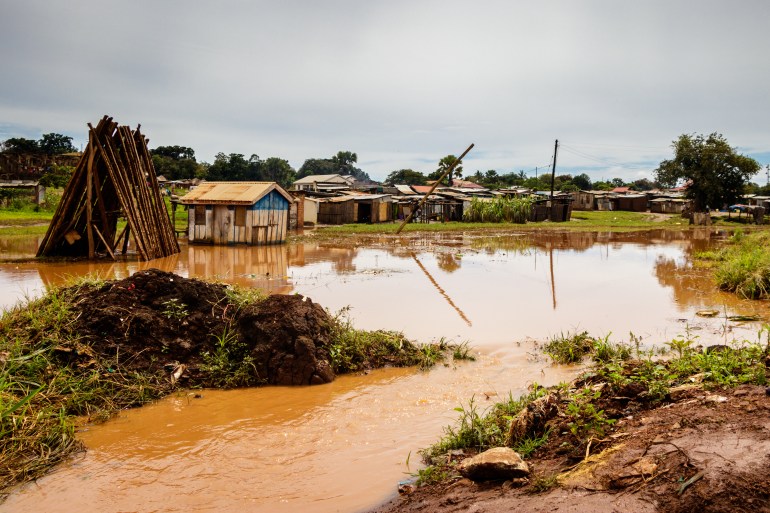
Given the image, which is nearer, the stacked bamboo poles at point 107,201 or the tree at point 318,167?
the stacked bamboo poles at point 107,201

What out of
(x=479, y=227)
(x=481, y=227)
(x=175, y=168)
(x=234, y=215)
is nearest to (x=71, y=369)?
(x=234, y=215)

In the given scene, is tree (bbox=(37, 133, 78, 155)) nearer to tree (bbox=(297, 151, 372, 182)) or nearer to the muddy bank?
tree (bbox=(297, 151, 372, 182))

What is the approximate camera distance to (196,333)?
6426 millimetres

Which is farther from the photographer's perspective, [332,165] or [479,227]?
[332,165]

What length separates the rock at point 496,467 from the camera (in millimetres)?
3424

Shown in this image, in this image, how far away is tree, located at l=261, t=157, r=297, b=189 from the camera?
76.6 metres

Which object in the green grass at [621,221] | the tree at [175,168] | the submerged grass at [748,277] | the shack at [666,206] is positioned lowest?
the submerged grass at [748,277]

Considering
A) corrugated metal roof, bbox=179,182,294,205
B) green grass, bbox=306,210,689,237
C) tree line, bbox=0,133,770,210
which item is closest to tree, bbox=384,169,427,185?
tree line, bbox=0,133,770,210

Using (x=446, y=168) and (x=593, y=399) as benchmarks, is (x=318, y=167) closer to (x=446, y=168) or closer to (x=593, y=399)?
(x=446, y=168)

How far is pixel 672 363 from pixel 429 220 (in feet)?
118

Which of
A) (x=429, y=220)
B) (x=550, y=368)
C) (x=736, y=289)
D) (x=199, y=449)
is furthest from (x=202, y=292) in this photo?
(x=429, y=220)

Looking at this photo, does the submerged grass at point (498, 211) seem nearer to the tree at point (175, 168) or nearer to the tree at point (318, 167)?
the tree at point (175, 168)

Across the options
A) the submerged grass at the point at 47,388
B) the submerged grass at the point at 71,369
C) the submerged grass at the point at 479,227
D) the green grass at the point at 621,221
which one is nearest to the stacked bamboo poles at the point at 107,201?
the submerged grass at the point at 479,227

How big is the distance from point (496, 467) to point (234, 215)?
19.5 metres
